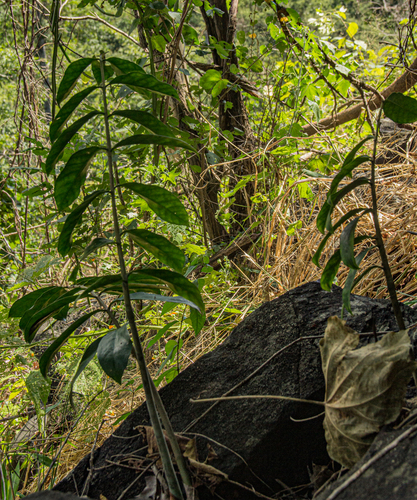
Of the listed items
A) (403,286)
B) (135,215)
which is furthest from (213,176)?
(403,286)

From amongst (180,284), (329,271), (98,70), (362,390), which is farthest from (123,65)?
(362,390)

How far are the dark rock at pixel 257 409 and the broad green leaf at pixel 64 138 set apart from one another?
0.56 m

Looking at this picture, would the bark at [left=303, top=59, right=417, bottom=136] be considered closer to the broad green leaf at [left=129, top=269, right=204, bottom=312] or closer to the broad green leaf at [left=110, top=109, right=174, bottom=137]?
the broad green leaf at [left=110, top=109, right=174, bottom=137]

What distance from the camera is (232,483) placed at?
699mm

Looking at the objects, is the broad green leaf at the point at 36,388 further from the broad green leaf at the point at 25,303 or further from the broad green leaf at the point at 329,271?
the broad green leaf at the point at 329,271

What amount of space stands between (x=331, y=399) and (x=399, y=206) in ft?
4.91

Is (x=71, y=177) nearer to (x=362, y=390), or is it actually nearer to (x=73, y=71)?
(x=73, y=71)

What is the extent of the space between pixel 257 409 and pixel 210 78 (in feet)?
5.07

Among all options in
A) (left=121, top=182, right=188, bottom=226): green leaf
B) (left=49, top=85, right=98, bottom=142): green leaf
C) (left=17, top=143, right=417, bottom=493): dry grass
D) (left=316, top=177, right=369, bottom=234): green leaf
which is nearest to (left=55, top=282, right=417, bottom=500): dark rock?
(left=316, top=177, right=369, bottom=234): green leaf

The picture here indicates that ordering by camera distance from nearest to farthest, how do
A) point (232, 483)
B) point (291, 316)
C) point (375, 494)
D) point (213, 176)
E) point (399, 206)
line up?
1. point (375, 494)
2. point (232, 483)
3. point (291, 316)
4. point (399, 206)
5. point (213, 176)

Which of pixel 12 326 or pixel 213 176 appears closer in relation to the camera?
pixel 12 326

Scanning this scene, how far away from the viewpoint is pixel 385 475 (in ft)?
1.55

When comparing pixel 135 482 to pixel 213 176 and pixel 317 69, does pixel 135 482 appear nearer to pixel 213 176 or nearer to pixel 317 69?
pixel 213 176

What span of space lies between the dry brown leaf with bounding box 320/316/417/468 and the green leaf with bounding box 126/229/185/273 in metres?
0.31
